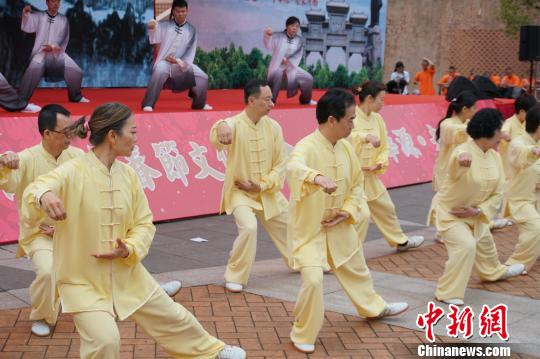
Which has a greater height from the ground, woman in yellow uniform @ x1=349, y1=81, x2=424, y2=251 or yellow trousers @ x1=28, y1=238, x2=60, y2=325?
woman in yellow uniform @ x1=349, y1=81, x2=424, y2=251

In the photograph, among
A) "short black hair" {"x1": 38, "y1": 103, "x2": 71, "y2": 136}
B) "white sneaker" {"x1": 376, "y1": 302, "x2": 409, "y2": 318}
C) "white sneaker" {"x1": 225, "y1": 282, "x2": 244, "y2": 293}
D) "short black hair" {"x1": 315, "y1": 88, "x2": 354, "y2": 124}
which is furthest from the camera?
"white sneaker" {"x1": 225, "y1": 282, "x2": 244, "y2": 293}

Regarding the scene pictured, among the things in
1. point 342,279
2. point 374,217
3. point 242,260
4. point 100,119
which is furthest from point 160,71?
point 100,119

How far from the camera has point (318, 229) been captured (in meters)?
5.54

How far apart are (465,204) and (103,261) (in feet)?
11.3

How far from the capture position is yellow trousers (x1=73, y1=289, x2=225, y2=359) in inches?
160

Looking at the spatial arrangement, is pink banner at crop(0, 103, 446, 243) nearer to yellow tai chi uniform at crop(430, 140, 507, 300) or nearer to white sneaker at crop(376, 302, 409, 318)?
yellow tai chi uniform at crop(430, 140, 507, 300)

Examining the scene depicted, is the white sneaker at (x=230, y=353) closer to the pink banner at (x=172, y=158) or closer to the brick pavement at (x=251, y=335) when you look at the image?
the brick pavement at (x=251, y=335)

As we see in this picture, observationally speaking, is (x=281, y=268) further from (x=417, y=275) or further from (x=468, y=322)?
(x=468, y=322)

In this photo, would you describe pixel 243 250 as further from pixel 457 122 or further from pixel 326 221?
pixel 457 122

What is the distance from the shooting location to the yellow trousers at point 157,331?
4.06 m

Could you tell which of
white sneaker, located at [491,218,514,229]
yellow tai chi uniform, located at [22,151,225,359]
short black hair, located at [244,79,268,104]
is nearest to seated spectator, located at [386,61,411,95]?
white sneaker, located at [491,218,514,229]

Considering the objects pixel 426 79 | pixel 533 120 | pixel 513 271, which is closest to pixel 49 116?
pixel 513 271

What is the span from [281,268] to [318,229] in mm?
2254

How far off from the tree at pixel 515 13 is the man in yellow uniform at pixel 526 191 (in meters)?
19.3
